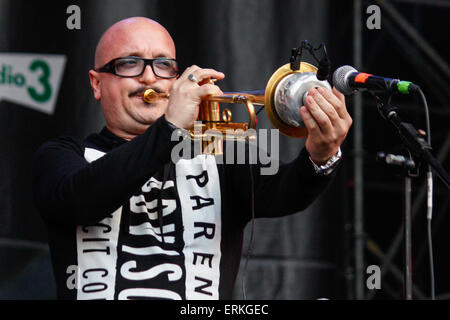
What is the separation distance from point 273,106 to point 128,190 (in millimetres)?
633

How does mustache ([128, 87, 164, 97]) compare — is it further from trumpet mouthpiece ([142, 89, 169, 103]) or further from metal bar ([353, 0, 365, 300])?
metal bar ([353, 0, 365, 300])

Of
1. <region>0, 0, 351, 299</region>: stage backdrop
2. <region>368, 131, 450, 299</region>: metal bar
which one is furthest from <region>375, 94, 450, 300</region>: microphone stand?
<region>368, 131, 450, 299</region>: metal bar

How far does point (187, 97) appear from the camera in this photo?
2.59 metres

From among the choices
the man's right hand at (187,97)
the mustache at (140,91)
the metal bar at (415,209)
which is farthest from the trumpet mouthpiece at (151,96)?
the metal bar at (415,209)

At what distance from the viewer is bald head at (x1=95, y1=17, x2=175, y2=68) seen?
10.4 feet

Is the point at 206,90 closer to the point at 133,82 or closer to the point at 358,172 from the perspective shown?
the point at 133,82

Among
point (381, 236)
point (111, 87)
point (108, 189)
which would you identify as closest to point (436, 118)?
point (381, 236)

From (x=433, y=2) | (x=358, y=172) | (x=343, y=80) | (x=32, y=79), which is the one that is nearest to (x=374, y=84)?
(x=343, y=80)

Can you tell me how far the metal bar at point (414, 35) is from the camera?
577cm

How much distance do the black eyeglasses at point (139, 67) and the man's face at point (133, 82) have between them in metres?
0.02

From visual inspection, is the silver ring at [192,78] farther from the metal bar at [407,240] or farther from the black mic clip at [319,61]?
the metal bar at [407,240]

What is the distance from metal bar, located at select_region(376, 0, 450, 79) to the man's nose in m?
3.15

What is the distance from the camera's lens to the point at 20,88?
4.03 meters
